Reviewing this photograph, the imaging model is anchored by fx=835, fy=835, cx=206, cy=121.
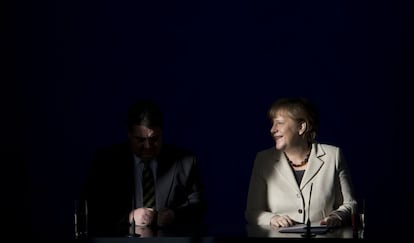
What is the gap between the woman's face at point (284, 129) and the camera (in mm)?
4695

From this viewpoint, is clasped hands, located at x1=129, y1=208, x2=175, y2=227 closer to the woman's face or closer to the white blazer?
the white blazer

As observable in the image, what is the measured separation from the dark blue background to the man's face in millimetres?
1245

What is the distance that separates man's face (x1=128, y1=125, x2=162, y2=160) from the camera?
4.58 m

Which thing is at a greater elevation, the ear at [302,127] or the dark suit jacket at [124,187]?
the ear at [302,127]

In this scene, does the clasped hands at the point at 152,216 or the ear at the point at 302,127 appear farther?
the ear at the point at 302,127

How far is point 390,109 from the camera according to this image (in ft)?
19.2

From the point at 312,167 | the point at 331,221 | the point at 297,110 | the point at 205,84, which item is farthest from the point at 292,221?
the point at 205,84

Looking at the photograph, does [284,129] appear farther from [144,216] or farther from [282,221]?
[144,216]

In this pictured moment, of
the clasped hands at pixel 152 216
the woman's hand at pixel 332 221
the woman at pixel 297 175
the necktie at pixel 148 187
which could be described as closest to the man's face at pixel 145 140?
the necktie at pixel 148 187

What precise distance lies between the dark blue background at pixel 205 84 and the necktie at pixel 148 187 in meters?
1.18

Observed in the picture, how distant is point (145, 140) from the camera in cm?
460

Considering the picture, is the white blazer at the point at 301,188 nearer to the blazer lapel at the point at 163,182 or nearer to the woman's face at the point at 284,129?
the woman's face at the point at 284,129

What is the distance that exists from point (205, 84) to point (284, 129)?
4.41ft

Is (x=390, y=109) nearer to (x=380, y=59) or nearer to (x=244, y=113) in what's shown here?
(x=380, y=59)
